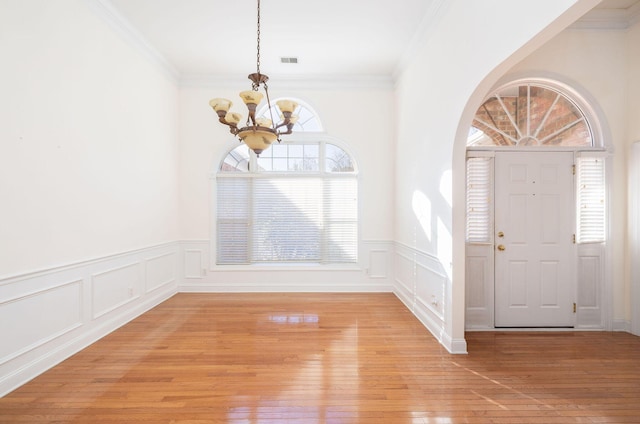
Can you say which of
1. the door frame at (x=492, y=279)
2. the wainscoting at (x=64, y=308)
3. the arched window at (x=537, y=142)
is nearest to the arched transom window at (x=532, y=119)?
the arched window at (x=537, y=142)

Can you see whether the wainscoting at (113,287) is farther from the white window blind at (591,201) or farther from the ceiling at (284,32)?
the ceiling at (284,32)

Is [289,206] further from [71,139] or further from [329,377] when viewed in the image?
[329,377]

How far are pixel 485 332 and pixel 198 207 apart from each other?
4572mm

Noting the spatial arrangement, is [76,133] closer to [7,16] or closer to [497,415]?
A: [7,16]

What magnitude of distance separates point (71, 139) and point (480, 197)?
4.33m

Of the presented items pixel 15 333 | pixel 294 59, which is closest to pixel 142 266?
pixel 15 333

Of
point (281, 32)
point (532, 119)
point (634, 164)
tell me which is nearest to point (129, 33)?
point (281, 32)

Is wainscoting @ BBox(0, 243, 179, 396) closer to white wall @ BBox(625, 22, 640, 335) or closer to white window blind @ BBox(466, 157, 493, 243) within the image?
white window blind @ BBox(466, 157, 493, 243)

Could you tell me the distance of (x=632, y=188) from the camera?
11.6 ft

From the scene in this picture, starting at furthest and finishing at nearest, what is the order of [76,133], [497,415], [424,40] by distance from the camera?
[424,40] → [76,133] → [497,415]

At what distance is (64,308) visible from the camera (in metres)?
2.98

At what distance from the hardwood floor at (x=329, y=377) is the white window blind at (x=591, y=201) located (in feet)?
3.74

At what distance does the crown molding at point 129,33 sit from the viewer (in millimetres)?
3420

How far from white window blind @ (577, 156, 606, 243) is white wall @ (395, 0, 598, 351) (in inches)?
66.6
